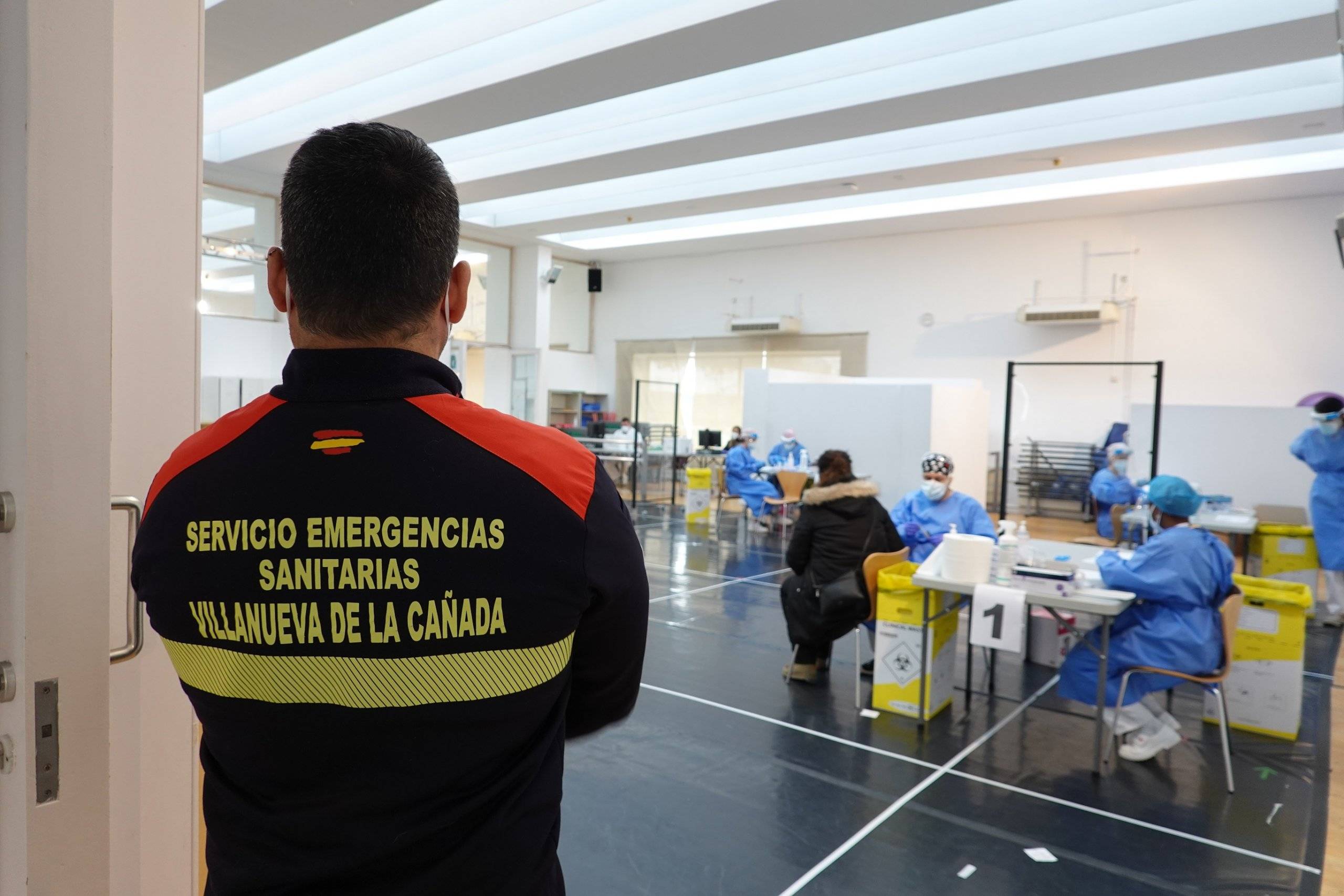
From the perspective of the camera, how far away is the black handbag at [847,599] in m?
4.40

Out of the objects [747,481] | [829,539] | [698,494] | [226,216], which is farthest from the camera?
[226,216]

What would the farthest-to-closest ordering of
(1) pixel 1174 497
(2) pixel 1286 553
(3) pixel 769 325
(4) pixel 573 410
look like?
(4) pixel 573 410
(3) pixel 769 325
(2) pixel 1286 553
(1) pixel 1174 497

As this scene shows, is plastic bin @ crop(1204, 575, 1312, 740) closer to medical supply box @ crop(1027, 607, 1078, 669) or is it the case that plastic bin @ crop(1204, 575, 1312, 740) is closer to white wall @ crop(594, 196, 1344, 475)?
medical supply box @ crop(1027, 607, 1078, 669)

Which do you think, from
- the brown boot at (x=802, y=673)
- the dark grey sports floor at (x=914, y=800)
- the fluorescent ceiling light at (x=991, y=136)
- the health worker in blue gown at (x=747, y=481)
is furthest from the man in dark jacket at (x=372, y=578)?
the health worker in blue gown at (x=747, y=481)

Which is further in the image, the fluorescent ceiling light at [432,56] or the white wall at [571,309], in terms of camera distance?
the white wall at [571,309]

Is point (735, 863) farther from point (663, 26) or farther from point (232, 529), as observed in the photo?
point (663, 26)

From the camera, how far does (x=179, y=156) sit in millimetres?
1634

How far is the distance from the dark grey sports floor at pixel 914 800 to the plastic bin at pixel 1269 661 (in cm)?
11

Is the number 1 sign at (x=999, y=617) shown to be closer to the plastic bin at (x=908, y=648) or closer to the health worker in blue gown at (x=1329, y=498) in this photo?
the plastic bin at (x=908, y=648)

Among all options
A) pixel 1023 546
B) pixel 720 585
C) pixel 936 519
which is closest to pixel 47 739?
pixel 1023 546

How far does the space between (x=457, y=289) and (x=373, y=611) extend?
348mm

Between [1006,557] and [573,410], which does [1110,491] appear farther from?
[573,410]

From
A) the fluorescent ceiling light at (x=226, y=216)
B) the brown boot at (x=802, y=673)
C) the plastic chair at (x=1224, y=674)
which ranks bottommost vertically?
the brown boot at (x=802, y=673)

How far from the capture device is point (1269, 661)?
4164 millimetres
